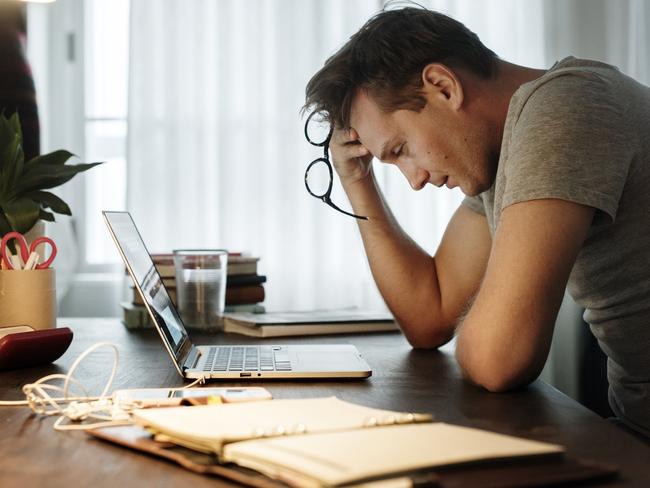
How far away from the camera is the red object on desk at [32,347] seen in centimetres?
112

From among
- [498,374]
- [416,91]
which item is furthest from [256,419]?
[416,91]

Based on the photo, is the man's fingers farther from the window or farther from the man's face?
the window

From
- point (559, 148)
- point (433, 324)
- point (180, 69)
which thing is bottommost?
point (433, 324)

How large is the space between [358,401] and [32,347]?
0.50 m

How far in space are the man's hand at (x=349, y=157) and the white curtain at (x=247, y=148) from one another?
1452 mm

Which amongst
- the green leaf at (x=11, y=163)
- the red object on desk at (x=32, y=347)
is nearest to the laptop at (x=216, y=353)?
the red object on desk at (x=32, y=347)

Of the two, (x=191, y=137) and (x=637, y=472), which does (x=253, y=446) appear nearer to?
(x=637, y=472)

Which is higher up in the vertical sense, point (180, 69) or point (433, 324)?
point (180, 69)

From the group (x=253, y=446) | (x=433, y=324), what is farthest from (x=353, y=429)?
(x=433, y=324)

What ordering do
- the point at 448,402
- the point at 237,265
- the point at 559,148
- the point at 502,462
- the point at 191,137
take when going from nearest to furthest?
the point at 502,462 < the point at 448,402 < the point at 559,148 < the point at 237,265 < the point at 191,137

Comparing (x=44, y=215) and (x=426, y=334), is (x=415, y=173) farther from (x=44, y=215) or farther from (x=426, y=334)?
(x=44, y=215)

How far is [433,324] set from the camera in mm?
1462

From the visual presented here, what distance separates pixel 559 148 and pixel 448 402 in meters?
0.35

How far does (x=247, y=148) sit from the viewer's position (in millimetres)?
3109
